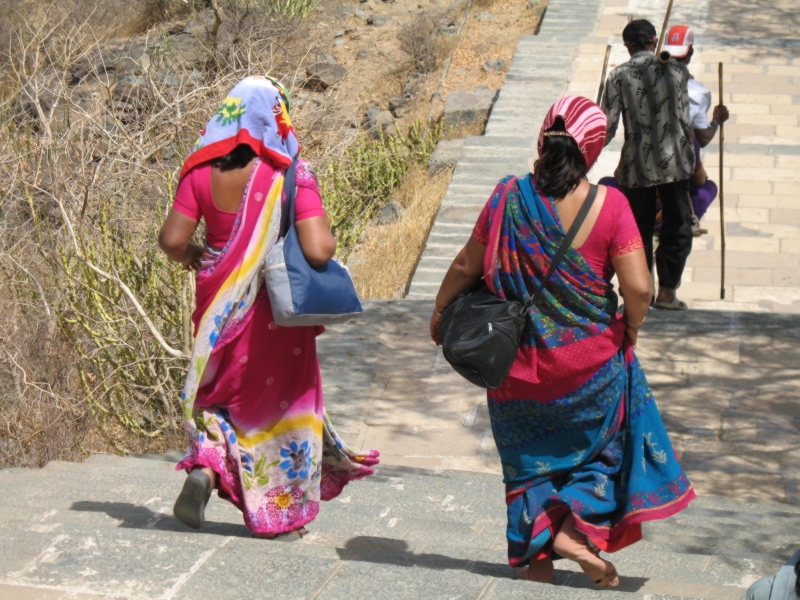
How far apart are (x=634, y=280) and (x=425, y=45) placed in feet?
35.0

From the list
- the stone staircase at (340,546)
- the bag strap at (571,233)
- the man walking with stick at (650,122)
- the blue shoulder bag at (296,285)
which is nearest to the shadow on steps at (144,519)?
the stone staircase at (340,546)

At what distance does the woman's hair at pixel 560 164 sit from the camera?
301 centimetres

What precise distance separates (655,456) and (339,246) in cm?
569

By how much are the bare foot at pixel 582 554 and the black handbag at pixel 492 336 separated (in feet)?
1.58

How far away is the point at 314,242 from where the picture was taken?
3184mm

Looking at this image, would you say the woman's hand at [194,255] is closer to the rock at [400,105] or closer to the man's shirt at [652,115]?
the man's shirt at [652,115]

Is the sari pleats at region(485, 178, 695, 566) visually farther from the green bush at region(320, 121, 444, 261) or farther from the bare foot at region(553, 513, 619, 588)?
the green bush at region(320, 121, 444, 261)

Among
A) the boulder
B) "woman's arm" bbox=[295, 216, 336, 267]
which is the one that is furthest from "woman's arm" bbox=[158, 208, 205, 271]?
the boulder

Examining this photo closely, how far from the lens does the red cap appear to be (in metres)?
5.78

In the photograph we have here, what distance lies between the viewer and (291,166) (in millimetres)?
3238

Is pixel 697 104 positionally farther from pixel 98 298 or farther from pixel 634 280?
pixel 98 298

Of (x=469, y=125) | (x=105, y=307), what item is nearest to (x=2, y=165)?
(x=105, y=307)

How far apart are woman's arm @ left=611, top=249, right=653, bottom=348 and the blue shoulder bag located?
841mm

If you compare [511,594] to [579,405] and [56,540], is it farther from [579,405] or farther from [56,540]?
[56,540]
